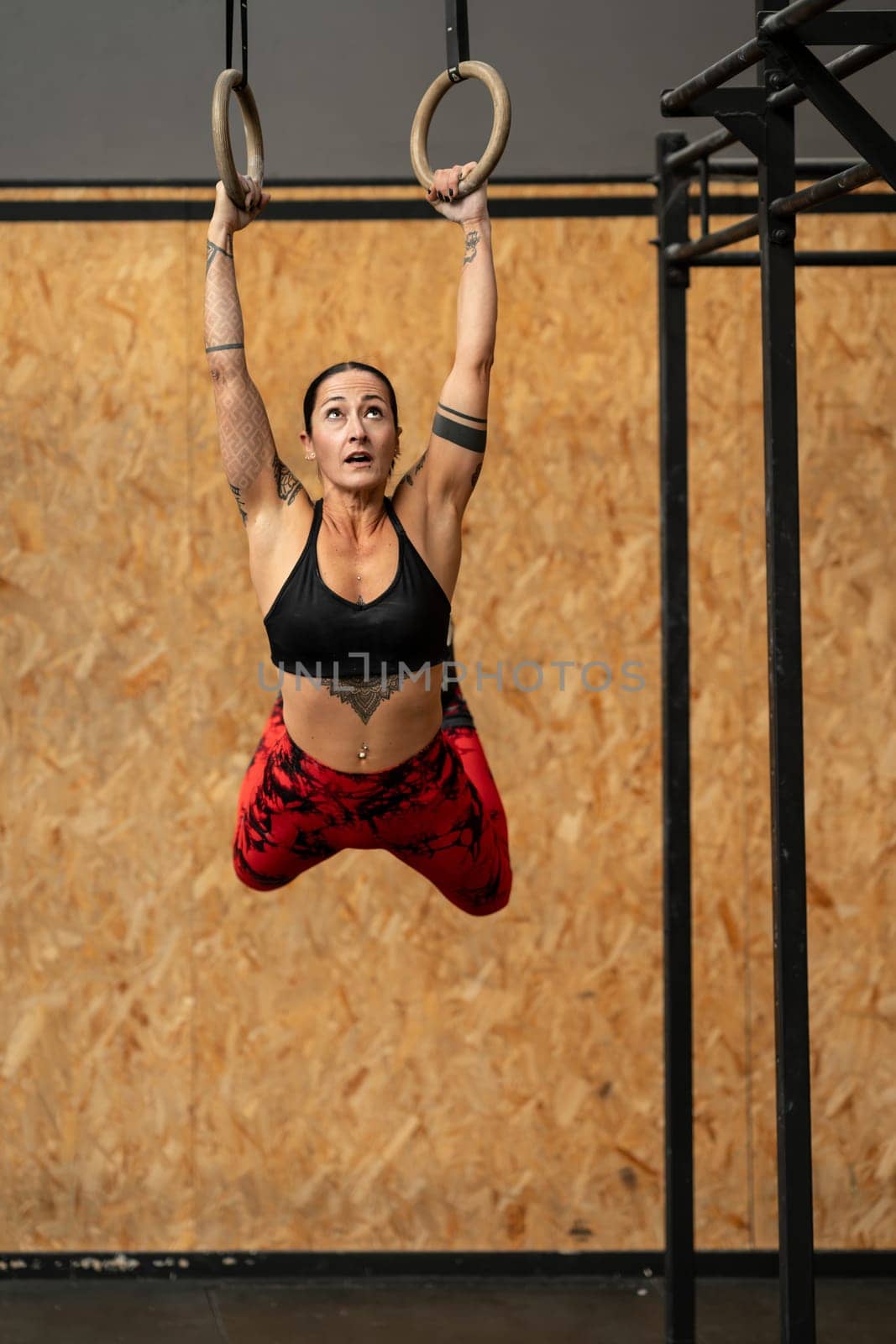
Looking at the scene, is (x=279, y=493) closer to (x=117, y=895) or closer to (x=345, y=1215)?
(x=117, y=895)

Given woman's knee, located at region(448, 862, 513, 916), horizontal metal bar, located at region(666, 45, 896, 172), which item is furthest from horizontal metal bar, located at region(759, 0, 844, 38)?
woman's knee, located at region(448, 862, 513, 916)

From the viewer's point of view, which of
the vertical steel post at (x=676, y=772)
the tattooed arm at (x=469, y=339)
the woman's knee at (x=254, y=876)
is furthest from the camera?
the vertical steel post at (x=676, y=772)

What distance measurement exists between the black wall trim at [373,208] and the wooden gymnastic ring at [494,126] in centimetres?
164

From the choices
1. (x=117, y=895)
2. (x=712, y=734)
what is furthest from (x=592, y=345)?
(x=117, y=895)

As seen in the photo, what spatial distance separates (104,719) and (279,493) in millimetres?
1708

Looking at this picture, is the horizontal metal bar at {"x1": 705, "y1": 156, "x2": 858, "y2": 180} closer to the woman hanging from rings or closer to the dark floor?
the woman hanging from rings

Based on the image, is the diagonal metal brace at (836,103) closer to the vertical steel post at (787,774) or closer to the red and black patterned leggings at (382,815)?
the vertical steel post at (787,774)

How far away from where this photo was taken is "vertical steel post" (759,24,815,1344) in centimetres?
244

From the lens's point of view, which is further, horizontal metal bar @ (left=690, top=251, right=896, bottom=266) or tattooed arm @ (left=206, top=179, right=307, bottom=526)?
horizontal metal bar @ (left=690, top=251, right=896, bottom=266)

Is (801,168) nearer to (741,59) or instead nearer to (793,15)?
(741,59)

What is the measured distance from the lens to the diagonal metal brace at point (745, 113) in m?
2.57

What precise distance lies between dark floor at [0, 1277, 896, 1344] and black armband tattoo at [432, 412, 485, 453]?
2.47 meters

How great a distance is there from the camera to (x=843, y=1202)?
4.28m

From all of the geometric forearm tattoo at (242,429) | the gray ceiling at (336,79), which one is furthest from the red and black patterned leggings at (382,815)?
the gray ceiling at (336,79)
